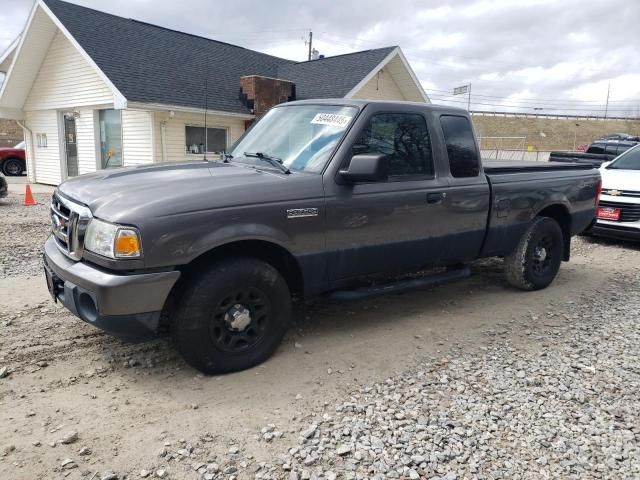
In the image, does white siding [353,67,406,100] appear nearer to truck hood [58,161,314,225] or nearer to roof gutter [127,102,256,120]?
roof gutter [127,102,256,120]

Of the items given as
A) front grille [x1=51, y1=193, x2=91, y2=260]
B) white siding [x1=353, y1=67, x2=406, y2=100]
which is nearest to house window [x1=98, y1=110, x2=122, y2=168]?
white siding [x1=353, y1=67, x2=406, y2=100]

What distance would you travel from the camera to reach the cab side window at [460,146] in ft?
15.5

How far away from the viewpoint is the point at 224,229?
334cm

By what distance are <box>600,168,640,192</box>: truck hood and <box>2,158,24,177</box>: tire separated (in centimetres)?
2238

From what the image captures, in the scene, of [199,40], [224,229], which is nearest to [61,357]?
[224,229]

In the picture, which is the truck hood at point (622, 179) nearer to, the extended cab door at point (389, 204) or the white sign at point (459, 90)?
the extended cab door at point (389, 204)

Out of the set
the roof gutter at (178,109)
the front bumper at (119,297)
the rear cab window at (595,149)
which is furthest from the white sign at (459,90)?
the front bumper at (119,297)

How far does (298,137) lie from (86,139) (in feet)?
44.0

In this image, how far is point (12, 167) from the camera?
21969mm

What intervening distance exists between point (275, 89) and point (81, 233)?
13503 millimetres

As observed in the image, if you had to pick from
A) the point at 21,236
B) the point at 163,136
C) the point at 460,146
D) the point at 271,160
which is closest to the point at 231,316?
the point at 271,160

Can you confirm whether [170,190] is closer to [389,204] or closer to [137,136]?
[389,204]

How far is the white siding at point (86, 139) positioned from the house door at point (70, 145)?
1.70ft

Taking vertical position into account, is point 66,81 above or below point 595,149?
above
